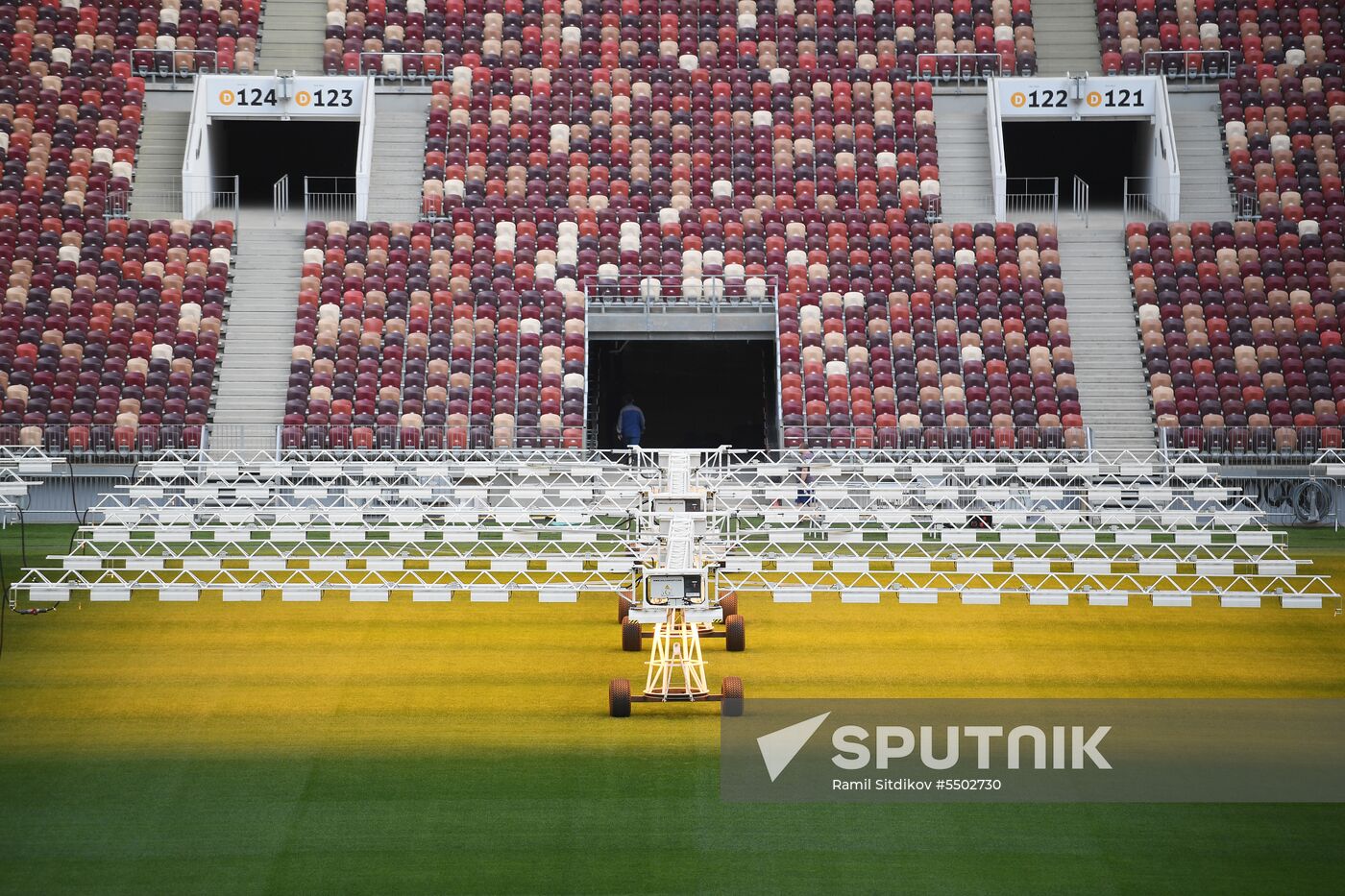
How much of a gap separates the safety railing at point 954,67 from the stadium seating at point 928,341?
18.8 ft

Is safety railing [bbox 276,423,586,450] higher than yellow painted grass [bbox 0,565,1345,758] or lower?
higher

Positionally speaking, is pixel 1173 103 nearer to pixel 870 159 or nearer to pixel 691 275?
pixel 870 159

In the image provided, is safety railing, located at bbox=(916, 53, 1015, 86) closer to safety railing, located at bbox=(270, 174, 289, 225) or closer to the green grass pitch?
safety railing, located at bbox=(270, 174, 289, 225)

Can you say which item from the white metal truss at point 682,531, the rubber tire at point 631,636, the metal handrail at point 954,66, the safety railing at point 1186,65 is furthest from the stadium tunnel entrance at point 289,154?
the rubber tire at point 631,636

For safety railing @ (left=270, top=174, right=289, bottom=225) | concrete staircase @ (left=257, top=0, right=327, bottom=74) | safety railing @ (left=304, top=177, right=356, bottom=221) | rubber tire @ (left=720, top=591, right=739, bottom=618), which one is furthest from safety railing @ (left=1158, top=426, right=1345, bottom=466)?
concrete staircase @ (left=257, top=0, right=327, bottom=74)

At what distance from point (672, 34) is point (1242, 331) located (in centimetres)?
1705

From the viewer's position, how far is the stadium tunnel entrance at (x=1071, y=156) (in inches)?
1764

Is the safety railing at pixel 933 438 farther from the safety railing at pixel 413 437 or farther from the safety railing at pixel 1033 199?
the safety railing at pixel 1033 199

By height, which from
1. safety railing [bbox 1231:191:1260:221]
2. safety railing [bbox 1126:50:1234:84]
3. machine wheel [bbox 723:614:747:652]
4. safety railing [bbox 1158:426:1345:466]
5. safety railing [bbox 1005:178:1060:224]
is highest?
safety railing [bbox 1126:50:1234:84]

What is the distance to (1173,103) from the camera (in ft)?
144

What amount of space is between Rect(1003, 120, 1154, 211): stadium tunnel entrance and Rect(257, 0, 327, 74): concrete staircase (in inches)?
726

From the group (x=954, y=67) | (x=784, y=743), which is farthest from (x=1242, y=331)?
(x=784, y=743)

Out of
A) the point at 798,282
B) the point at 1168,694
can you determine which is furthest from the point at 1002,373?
the point at 1168,694

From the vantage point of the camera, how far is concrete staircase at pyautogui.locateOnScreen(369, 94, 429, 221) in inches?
1642
